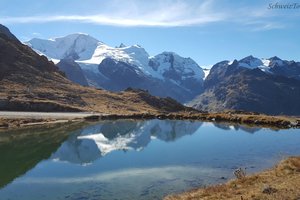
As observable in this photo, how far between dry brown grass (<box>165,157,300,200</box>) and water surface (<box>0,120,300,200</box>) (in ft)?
14.3

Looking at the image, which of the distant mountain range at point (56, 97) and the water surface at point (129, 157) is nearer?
the water surface at point (129, 157)

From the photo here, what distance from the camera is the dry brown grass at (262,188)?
27.0 meters

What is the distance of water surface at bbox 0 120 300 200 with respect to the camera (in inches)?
1490

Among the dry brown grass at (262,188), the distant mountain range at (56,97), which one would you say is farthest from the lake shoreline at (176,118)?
the dry brown grass at (262,188)

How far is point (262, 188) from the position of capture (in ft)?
94.0

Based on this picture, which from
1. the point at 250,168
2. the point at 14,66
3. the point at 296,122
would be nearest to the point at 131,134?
the point at 296,122

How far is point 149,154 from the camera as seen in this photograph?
194ft

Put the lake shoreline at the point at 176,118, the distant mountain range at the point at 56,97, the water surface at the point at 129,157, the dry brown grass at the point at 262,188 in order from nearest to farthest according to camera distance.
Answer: the dry brown grass at the point at 262,188
the water surface at the point at 129,157
the lake shoreline at the point at 176,118
the distant mountain range at the point at 56,97

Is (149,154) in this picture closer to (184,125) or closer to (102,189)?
(102,189)

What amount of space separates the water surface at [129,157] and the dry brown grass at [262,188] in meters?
4.35

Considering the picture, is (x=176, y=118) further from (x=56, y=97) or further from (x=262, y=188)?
(x=262, y=188)

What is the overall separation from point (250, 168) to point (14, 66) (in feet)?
548

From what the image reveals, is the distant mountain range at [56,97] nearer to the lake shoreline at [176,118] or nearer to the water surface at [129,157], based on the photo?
the lake shoreline at [176,118]

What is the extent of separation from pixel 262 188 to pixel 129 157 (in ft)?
98.4
